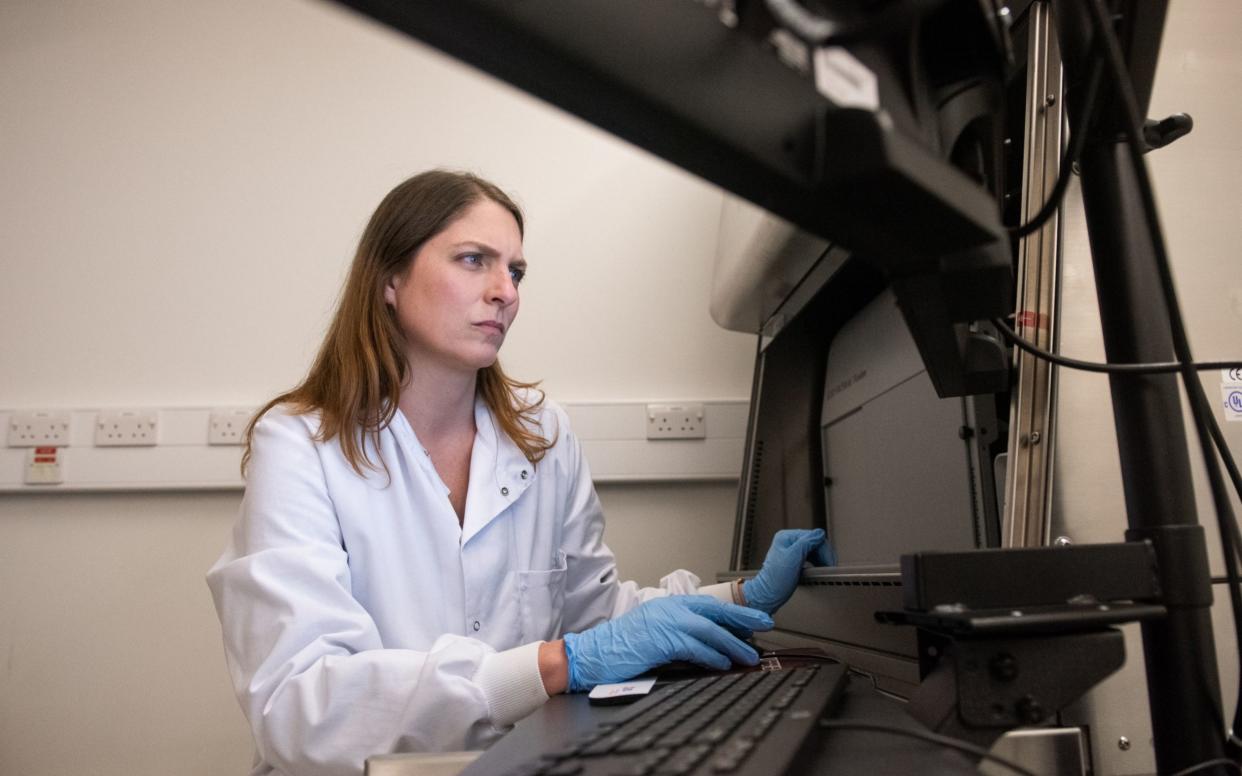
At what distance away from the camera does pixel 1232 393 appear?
2.31ft

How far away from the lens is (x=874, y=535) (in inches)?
43.4

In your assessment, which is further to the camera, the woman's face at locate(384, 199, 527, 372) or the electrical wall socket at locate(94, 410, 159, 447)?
the electrical wall socket at locate(94, 410, 159, 447)

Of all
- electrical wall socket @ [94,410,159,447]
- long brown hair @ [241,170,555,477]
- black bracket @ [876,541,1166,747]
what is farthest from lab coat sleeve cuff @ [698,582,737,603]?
electrical wall socket @ [94,410,159,447]

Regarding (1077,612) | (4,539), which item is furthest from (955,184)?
(4,539)

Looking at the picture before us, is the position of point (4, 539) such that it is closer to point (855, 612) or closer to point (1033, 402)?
point (855, 612)

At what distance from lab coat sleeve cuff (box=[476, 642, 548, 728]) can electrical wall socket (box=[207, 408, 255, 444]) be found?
116 centimetres

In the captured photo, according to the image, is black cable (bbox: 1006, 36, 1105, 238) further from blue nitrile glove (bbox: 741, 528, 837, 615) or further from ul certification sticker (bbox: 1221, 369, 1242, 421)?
blue nitrile glove (bbox: 741, 528, 837, 615)

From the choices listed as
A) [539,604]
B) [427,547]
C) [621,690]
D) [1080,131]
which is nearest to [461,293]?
[427,547]

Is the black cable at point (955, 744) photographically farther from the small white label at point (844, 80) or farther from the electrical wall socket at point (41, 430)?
the electrical wall socket at point (41, 430)

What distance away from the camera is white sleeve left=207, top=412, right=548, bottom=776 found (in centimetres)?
72

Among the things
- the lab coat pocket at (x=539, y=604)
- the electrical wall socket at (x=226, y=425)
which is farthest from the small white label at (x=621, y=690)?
the electrical wall socket at (x=226, y=425)

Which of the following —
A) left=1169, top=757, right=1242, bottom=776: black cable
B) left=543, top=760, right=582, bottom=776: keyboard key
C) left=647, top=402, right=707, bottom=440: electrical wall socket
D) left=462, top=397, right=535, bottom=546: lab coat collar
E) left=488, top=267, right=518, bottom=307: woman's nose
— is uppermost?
left=488, top=267, right=518, bottom=307: woman's nose

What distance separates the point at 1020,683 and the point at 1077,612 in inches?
1.8

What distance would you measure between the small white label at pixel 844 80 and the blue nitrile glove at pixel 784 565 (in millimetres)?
760
